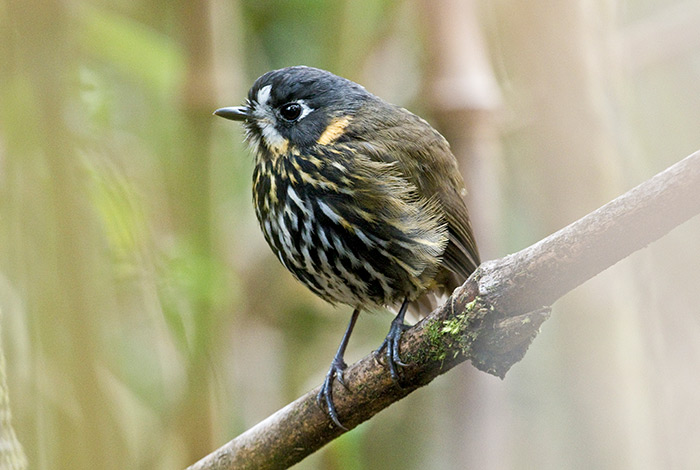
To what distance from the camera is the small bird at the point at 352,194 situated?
2.50 m

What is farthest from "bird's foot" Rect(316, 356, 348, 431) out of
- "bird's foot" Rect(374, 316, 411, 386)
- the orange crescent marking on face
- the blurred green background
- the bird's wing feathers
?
the orange crescent marking on face

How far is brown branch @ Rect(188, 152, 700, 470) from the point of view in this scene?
142 centimetres

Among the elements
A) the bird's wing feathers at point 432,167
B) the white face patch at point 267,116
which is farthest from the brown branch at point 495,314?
the white face patch at point 267,116

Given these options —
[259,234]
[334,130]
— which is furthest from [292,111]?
[259,234]

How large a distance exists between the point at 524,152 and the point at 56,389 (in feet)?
5.78

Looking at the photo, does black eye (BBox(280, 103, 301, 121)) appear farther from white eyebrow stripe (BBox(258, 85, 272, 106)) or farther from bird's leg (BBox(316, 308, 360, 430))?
bird's leg (BBox(316, 308, 360, 430))

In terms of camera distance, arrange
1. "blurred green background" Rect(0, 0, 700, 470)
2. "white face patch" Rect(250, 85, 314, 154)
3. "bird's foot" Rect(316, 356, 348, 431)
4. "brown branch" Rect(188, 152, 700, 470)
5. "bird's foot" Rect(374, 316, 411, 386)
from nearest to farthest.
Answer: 1. "brown branch" Rect(188, 152, 700, 470)
2. "blurred green background" Rect(0, 0, 700, 470)
3. "bird's foot" Rect(374, 316, 411, 386)
4. "bird's foot" Rect(316, 356, 348, 431)
5. "white face patch" Rect(250, 85, 314, 154)

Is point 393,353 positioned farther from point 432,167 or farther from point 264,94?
point 264,94

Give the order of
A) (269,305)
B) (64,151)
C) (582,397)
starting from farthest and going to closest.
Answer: (269,305), (582,397), (64,151)

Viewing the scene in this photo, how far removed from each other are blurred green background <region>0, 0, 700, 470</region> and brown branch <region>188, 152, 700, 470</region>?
0.41 meters

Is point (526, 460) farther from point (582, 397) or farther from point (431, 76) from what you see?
point (431, 76)

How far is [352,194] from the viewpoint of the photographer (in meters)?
2.50

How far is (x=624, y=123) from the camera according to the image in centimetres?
248

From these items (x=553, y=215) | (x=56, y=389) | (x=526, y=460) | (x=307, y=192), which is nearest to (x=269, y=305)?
(x=307, y=192)
